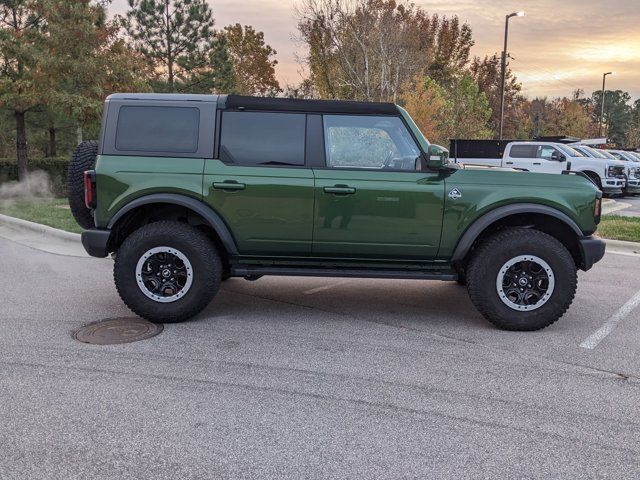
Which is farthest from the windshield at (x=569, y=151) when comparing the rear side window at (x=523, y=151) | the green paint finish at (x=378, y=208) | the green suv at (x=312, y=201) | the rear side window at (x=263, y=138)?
the rear side window at (x=263, y=138)

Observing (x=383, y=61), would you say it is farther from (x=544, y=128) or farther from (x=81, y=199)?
(x=544, y=128)

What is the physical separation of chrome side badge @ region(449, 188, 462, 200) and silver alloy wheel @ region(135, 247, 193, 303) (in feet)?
7.58

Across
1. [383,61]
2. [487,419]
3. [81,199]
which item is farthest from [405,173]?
[383,61]

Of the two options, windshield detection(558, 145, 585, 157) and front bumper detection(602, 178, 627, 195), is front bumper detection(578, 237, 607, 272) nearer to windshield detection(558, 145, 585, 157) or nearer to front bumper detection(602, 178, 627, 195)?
windshield detection(558, 145, 585, 157)

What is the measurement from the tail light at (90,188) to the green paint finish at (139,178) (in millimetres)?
36

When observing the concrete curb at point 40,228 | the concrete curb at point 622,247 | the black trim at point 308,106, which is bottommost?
the concrete curb at point 40,228

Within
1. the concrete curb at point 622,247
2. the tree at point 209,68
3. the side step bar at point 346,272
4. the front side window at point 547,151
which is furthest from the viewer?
the tree at point 209,68

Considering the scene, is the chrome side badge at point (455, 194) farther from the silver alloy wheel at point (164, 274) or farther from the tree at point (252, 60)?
the tree at point (252, 60)

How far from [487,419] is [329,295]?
2997 millimetres

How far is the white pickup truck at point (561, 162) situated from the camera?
19156 mm

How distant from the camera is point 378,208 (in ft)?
16.0

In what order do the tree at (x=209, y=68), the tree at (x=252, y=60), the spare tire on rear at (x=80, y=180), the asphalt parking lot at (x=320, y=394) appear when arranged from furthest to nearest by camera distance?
the tree at (x=252, y=60) < the tree at (x=209, y=68) < the spare tire on rear at (x=80, y=180) < the asphalt parking lot at (x=320, y=394)

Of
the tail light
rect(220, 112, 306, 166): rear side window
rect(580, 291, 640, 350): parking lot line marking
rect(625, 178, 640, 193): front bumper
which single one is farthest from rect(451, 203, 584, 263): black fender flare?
rect(625, 178, 640, 193): front bumper

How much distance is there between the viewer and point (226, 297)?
6035 millimetres
